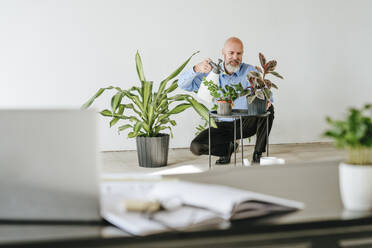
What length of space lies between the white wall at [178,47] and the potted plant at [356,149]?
4.39 meters

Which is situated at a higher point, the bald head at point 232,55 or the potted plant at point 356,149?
the bald head at point 232,55

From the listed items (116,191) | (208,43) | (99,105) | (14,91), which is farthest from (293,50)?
(116,191)

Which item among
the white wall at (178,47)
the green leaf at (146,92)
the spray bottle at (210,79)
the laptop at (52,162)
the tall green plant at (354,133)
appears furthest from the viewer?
the white wall at (178,47)

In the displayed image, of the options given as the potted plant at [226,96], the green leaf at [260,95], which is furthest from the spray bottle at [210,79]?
the green leaf at [260,95]

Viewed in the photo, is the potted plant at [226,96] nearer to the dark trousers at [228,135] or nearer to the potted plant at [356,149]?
the dark trousers at [228,135]

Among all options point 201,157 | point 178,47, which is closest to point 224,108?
point 201,157

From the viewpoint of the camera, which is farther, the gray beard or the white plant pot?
the gray beard

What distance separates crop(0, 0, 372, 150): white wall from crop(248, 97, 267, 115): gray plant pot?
1.61m

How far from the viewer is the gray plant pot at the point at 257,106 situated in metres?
3.99

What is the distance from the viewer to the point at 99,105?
18.2 ft

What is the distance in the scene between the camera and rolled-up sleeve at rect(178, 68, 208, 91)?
15.7 feet

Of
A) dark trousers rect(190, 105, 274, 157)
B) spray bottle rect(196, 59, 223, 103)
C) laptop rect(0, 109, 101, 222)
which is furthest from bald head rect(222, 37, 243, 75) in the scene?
laptop rect(0, 109, 101, 222)

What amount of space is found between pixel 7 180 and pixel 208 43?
4.91 m

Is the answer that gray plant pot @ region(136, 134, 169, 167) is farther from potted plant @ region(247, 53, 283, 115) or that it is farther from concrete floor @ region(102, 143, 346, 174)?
potted plant @ region(247, 53, 283, 115)
